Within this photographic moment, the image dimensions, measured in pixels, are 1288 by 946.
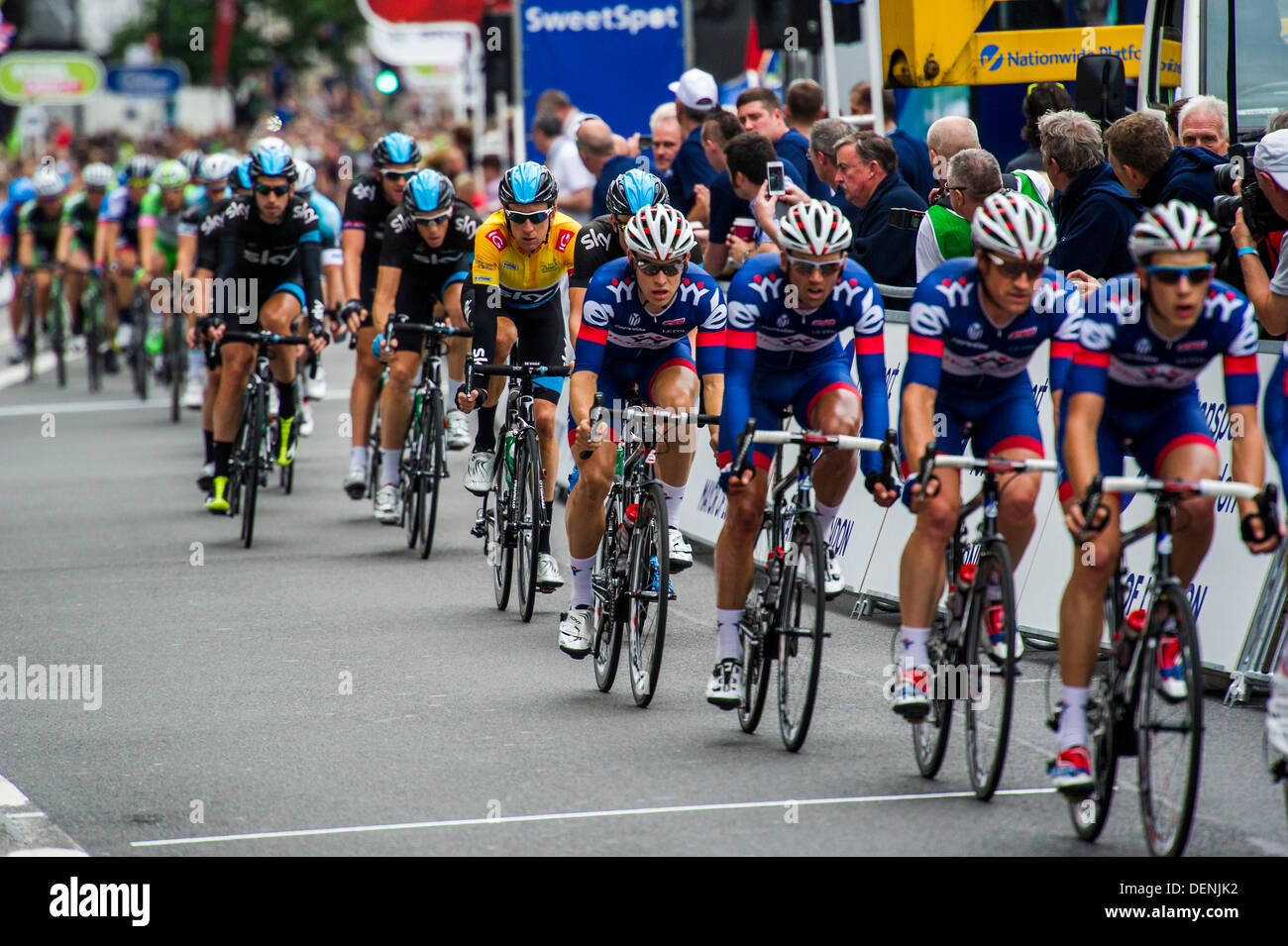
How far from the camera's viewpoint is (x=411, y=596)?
34.9ft

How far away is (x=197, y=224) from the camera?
16922mm

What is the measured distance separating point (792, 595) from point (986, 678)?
78 centimetres

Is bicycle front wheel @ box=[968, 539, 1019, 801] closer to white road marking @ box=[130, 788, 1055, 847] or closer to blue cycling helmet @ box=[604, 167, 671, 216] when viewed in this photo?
white road marking @ box=[130, 788, 1055, 847]

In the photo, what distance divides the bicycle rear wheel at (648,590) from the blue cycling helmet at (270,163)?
5.23 metres

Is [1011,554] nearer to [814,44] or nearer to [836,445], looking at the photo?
[836,445]

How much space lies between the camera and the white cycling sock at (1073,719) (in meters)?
6.07

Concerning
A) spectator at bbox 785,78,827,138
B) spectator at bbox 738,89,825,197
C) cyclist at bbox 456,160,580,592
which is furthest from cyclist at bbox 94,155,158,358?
cyclist at bbox 456,160,580,592

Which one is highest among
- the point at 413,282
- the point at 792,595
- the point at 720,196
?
the point at 720,196

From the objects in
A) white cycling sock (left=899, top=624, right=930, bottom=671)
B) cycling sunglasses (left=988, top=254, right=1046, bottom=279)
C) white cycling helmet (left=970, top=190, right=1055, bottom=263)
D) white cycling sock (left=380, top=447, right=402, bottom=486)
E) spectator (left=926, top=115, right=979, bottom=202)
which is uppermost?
spectator (left=926, top=115, right=979, bottom=202)

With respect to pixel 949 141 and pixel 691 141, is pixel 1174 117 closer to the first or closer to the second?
pixel 949 141

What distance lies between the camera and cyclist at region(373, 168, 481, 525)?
11.9 meters

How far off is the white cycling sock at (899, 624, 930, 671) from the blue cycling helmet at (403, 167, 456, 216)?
19.1 feet

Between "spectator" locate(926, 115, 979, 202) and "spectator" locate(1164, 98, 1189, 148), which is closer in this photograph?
"spectator" locate(926, 115, 979, 202)

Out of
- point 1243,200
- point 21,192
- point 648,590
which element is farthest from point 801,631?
point 21,192
